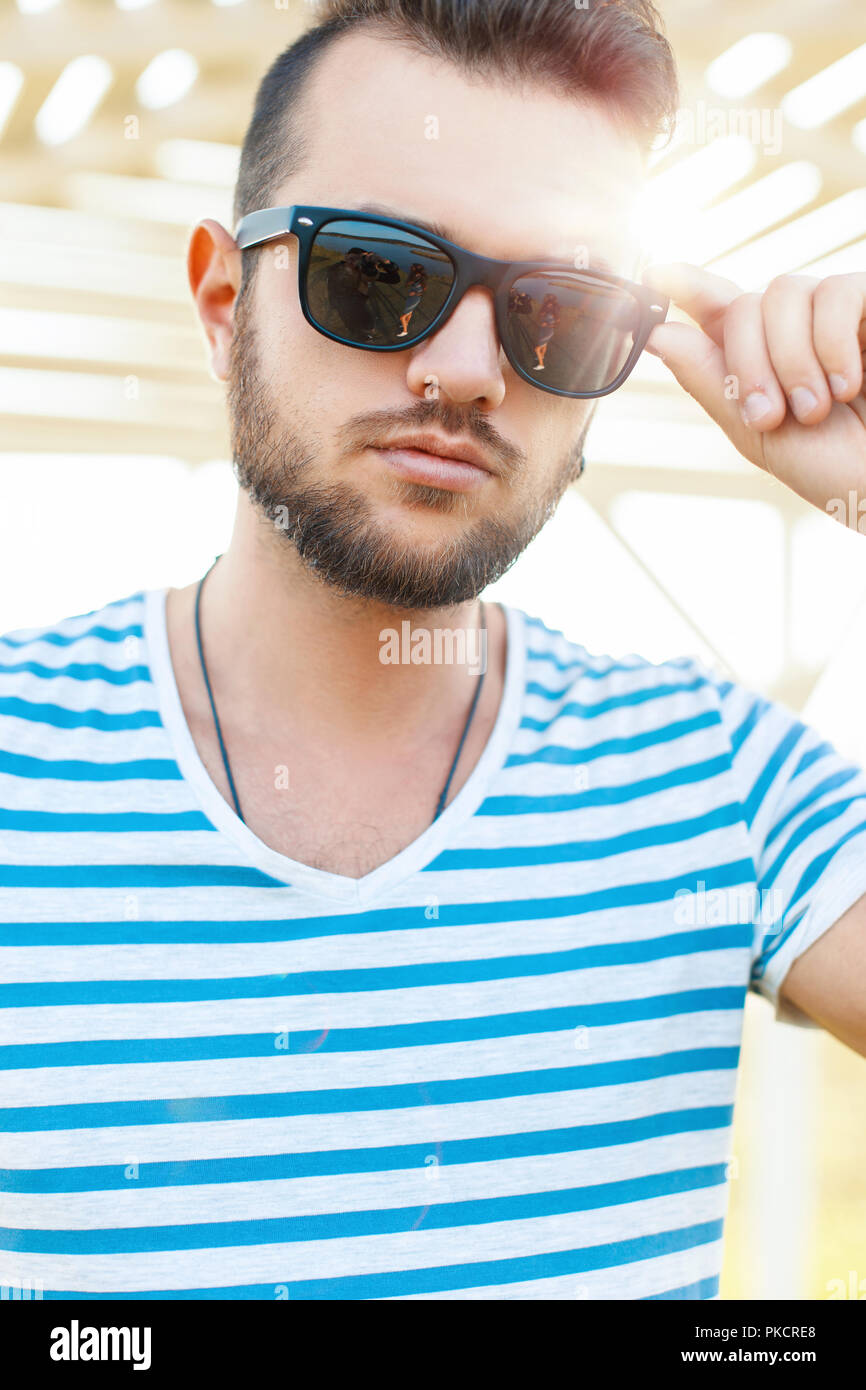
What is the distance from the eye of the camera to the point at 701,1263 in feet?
4.72

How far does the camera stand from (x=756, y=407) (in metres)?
1.33

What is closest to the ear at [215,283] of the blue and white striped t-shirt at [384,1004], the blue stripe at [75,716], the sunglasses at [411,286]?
the sunglasses at [411,286]

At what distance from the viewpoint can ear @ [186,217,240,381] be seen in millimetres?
1736

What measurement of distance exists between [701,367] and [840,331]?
0.69 feet

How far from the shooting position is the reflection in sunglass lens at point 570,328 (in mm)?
1414

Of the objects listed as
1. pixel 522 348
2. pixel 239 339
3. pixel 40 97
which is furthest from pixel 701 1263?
pixel 40 97

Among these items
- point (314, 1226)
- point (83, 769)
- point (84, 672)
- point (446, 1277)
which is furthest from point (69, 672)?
point (446, 1277)

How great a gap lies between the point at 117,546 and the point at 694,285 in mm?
5168

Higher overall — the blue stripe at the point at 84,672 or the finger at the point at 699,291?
the finger at the point at 699,291

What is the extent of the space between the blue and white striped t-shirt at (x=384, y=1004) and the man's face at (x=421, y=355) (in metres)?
0.30

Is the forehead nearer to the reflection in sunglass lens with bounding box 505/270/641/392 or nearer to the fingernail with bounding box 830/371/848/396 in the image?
the reflection in sunglass lens with bounding box 505/270/641/392

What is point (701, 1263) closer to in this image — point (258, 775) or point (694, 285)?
point (258, 775)

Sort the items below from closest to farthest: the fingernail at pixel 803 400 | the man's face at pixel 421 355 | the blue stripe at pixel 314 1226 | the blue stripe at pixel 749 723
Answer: the blue stripe at pixel 314 1226, the fingernail at pixel 803 400, the man's face at pixel 421 355, the blue stripe at pixel 749 723

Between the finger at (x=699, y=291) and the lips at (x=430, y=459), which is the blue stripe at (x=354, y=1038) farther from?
the finger at (x=699, y=291)
